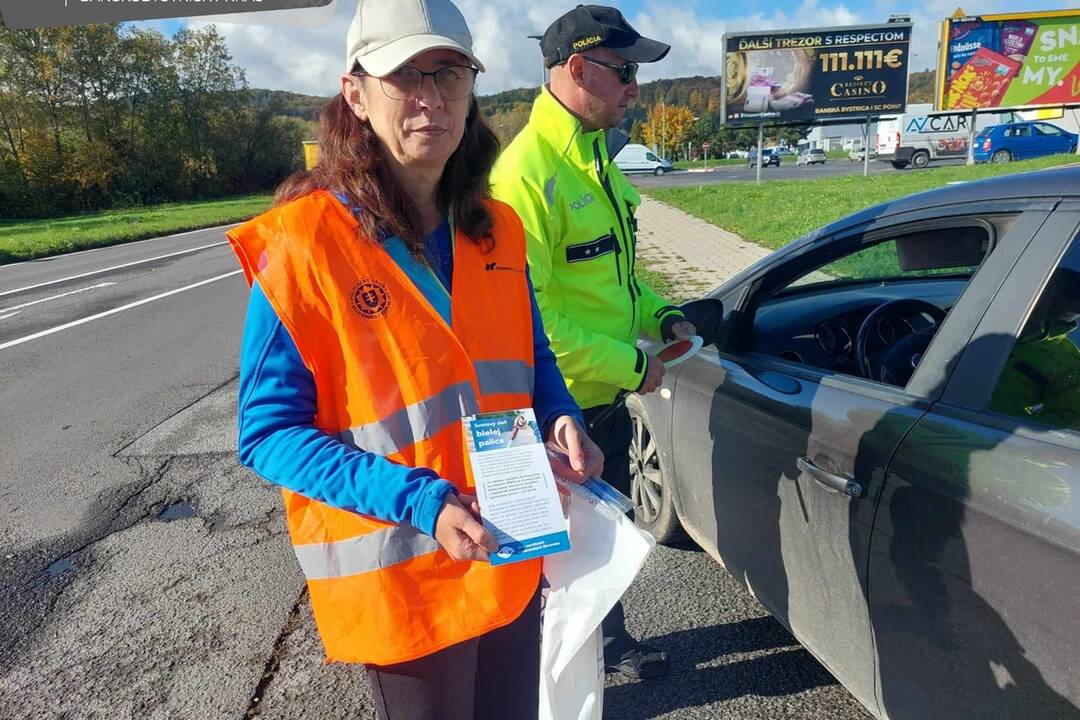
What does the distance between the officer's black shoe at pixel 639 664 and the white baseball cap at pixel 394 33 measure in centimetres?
198

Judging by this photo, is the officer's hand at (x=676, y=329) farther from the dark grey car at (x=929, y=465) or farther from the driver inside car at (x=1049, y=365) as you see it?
the driver inside car at (x=1049, y=365)

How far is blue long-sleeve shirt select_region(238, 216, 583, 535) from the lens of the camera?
3.95 feet

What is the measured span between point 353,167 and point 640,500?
7.93ft

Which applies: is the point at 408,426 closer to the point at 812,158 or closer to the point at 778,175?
the point at 778,175

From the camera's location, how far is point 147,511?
3.93 meters

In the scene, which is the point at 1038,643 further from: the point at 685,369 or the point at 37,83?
the point at 37,83

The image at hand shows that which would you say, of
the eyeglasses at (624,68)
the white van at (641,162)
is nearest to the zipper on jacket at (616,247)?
the eyeglasses at (624,68)

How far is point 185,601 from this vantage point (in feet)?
10.1

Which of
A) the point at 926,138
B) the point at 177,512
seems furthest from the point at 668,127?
the point at 177,512

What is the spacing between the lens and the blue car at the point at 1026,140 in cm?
2989

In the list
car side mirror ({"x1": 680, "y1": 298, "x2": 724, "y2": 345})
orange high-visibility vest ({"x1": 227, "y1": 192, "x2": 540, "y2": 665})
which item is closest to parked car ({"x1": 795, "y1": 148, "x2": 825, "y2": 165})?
car side mirror ({"x1": 680, "y1": 298, "x2": 724, "y2": 345})

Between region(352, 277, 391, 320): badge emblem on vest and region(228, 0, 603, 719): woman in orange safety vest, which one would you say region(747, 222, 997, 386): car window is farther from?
region(352, 277, 391, 320): badge emblem on vest

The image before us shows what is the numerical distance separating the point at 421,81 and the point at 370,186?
0.21 m

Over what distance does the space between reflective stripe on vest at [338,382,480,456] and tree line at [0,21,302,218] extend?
43.4m
